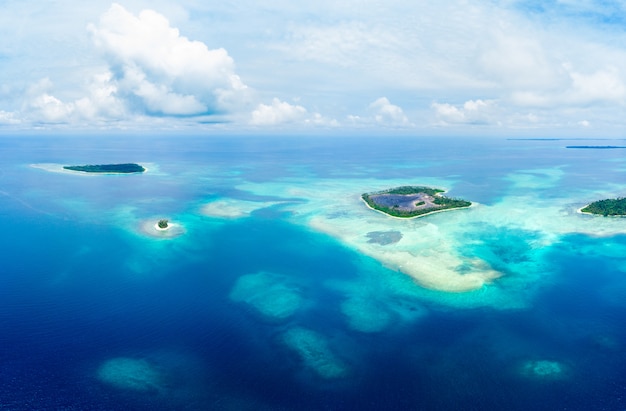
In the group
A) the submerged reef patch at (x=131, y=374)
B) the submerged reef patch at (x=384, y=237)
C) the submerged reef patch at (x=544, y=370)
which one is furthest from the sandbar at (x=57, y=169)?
the submerged reef patch at (x=544, y=370)

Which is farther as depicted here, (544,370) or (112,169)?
(112,169)

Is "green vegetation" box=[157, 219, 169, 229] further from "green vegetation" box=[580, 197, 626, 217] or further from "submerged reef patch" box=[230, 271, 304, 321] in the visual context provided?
"green vegetation" box=[580, 197, 626, 217]

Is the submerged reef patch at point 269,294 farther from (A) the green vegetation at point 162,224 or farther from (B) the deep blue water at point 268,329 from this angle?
(A) the green vegetation at point 162,224

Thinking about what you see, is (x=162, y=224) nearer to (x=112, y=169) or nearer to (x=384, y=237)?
(x=384, y=237)

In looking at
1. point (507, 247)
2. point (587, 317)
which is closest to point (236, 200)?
point (507, 247)

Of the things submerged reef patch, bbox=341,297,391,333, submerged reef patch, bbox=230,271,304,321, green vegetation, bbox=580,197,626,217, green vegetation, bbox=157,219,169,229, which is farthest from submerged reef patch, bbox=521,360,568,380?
green vegetation, bbox=580,197,626,217

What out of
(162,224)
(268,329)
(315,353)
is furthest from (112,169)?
(315,353)
